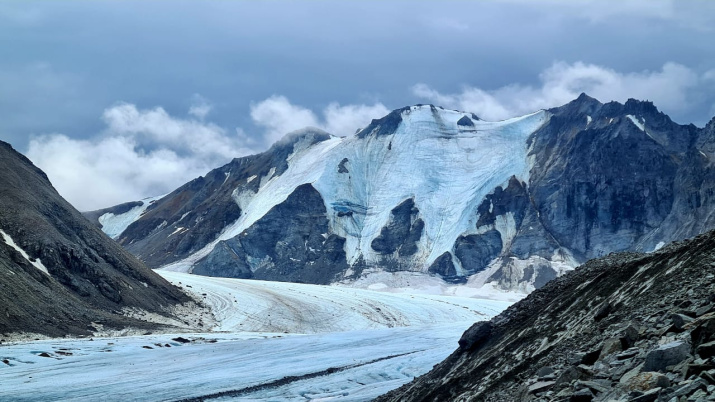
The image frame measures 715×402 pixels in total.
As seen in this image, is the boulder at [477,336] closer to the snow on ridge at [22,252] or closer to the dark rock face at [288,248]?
the snow on ridge at [22,252]

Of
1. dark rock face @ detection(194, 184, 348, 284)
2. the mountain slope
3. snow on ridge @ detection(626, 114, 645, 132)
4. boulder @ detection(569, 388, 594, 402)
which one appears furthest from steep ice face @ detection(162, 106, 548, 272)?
boulder @ detection(569, 388, 594, 402)

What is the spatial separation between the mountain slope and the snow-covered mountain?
2939 inches

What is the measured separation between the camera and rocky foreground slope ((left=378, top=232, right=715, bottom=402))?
11.0 m

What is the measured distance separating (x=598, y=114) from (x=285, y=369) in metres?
156

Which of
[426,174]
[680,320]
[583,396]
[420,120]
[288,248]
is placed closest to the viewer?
[583,396]

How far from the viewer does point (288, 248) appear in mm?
167125

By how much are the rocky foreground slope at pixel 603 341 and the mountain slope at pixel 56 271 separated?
1615 inches

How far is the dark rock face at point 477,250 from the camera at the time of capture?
155375mm

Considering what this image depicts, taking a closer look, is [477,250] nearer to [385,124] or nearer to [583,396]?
[385,124]

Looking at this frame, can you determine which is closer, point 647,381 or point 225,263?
point 647,381

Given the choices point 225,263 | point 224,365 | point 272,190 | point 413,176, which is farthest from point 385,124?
point 224,365

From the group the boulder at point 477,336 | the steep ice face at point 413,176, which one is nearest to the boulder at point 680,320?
the boulder at point 477,336

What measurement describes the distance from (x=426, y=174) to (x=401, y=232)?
17770mm

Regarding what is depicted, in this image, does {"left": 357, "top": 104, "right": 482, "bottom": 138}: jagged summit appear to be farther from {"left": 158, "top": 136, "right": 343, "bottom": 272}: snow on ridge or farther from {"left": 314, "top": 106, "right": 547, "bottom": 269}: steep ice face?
{"left": 158, "top": 136, "right": 343, "bottom": 272}: snow on ridge
